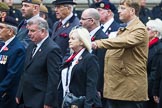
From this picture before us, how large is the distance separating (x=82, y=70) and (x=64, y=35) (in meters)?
2.09

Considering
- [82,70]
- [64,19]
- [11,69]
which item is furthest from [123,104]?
[64,19]

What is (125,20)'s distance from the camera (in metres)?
7.54

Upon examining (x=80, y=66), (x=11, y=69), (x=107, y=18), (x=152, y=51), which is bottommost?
(x=152, y=51)

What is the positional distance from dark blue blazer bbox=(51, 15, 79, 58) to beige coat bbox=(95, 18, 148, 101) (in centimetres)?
154

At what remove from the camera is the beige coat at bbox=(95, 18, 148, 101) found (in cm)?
730

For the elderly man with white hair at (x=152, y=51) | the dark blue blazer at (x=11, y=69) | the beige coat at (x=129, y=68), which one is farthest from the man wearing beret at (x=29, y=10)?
the beige coat at (x=129, y=68)

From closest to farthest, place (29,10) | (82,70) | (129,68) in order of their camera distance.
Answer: (82,70), (129,68), (29,10)

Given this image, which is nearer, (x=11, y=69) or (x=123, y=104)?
(x=123, y=104)

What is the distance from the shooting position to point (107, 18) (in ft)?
31.1

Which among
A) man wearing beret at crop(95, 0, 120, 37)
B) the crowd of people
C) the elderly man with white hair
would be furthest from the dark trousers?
man wearing beret at crop(95, 0, 120, 37)

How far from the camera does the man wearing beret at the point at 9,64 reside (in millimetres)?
7973

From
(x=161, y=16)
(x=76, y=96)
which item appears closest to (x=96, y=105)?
(x=76, y=96)

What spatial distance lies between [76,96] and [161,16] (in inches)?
315

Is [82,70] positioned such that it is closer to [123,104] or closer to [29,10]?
[123,104]
